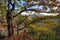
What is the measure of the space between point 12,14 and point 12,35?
22.5 inches

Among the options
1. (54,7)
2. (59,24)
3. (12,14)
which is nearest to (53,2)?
(54,7)

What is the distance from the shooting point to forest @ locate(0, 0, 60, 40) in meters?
5.67

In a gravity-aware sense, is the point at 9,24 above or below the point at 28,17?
below

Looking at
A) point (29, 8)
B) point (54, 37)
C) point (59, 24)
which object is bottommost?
point (54, 37)

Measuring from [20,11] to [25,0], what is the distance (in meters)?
0.37

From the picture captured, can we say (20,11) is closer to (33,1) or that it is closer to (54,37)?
(33,1)

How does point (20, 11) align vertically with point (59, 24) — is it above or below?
above

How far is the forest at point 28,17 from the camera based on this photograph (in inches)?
223

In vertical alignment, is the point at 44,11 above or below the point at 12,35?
above

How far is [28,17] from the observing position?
5.93 meters

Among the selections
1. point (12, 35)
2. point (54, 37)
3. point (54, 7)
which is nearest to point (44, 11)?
point (54, 7)

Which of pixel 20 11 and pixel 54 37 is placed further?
pixel 54 37

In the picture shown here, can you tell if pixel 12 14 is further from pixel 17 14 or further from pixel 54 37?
pixel 54 37

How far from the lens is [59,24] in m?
7.12
